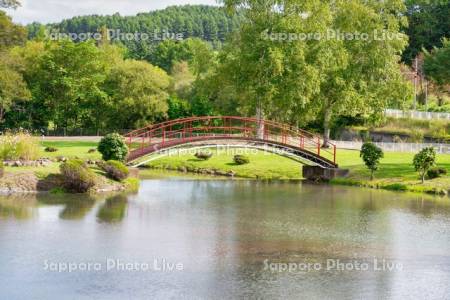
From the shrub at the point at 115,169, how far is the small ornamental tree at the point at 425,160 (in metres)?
19.6

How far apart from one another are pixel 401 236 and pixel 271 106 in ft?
133

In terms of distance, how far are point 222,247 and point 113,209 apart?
422 inches

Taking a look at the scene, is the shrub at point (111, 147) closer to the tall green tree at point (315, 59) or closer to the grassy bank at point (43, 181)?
the grassy bank at point (43, 181)

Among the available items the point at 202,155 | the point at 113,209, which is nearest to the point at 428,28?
the point at 202,155

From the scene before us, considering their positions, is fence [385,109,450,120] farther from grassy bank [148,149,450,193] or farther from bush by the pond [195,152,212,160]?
bush by the pond [195,152,212,160]

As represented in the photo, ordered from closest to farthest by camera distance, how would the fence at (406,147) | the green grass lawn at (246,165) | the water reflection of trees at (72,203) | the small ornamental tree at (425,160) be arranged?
1. the water reflection of trees at (72,203)
2. the small ornamental tree at (425,160)
3. the green grass lawn at (246,165)
4. the fence at (406,147)

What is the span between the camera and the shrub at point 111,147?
4878 centimetres

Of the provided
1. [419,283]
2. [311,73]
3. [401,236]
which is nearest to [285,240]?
[401,236]

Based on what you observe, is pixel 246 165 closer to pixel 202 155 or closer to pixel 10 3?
pixel 202 155

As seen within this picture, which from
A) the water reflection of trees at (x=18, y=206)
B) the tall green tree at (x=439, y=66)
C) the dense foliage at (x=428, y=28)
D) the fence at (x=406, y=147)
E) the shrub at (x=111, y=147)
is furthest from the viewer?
the dense foliage at (x=428, y=28)

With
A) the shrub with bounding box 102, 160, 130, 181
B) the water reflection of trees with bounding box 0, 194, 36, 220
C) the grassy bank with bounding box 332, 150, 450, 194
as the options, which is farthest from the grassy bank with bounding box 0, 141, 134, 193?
the grassy bank with bounding box 332, 150, 450, 194

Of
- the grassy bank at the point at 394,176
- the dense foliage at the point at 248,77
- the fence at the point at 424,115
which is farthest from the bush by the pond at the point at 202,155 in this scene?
the fence at the point at 424,115

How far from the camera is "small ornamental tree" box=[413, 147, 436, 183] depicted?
51.8 m

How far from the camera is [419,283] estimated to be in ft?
84.0
